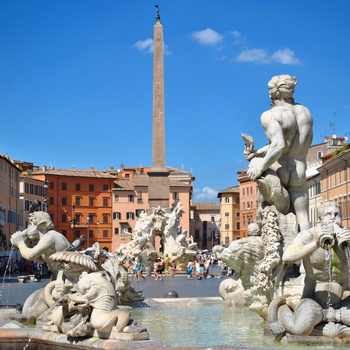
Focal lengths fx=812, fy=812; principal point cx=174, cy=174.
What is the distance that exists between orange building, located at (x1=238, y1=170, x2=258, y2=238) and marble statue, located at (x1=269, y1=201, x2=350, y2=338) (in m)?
94.1

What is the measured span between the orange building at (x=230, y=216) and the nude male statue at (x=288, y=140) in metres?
105

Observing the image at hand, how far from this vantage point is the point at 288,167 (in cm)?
874

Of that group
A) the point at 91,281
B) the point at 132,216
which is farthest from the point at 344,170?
the point at 91,281

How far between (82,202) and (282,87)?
89053 millimetres

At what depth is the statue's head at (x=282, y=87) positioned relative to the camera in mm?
8828

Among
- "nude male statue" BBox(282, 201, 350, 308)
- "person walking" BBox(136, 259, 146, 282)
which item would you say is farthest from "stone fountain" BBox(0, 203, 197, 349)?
"person walking" BBox(136, 259, 146, 282)

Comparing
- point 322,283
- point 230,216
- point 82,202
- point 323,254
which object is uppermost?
point 82,202

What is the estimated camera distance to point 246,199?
10662cm

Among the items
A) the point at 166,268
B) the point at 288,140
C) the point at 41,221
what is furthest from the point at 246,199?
the point at 41,221

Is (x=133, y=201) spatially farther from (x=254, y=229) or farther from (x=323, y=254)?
(x=323, y=254)

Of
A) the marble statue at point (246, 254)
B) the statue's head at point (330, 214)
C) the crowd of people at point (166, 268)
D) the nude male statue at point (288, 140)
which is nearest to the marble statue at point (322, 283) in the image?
the statue's head at point (330, 214)

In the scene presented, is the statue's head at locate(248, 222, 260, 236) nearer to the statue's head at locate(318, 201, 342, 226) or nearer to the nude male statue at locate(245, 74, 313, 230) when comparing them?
the nude male statue at locate(245, 74, 313, 230)

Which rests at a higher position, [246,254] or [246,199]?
[246,199]

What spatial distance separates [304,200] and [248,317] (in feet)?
5.54
